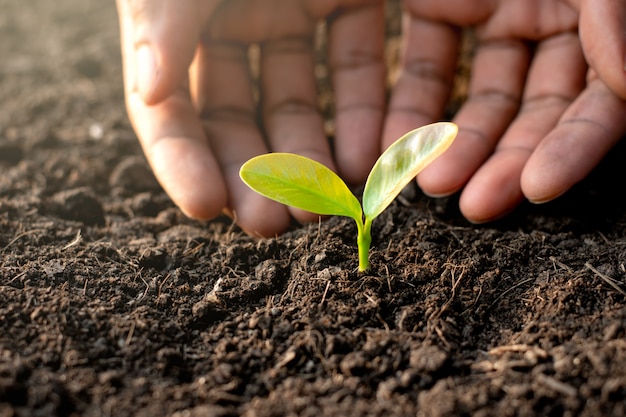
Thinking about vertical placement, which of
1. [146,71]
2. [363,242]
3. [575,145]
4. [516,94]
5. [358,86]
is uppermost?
[146,71]

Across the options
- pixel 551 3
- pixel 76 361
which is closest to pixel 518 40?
pixel 551 3

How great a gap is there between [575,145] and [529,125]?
224mm

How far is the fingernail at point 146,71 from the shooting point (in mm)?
1624

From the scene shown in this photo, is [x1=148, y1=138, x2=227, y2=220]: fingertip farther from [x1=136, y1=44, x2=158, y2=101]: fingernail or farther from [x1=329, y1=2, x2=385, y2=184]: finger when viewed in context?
[x1=329, y1=2, x2=385, y2=184]: finger

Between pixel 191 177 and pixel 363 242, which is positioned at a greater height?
pixel 191 177

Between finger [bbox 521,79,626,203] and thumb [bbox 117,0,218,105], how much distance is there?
38.3 inches

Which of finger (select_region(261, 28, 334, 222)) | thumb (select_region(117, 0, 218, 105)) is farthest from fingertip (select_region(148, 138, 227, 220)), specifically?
finger (select_region(261, 28, 334, 222))

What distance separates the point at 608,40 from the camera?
1521 mm

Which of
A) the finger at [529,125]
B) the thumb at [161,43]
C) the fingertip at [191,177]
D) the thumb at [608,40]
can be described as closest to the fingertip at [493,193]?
the finger at [529,125]

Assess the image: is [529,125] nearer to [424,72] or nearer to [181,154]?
[424,72]

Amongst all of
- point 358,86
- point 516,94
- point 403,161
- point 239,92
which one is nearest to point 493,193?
point 403,161

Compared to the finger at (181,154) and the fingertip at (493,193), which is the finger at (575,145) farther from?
Answer: the finger at (181,154)

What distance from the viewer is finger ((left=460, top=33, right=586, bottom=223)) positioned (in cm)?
159

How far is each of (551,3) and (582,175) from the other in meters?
0.71
